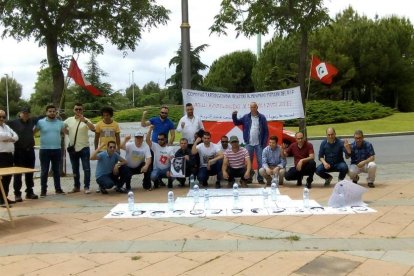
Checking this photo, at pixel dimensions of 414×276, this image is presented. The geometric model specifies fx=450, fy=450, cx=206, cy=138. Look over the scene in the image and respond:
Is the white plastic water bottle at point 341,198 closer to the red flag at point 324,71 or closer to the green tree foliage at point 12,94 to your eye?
the red flag at point 324,71

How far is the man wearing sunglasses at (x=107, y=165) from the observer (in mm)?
9086

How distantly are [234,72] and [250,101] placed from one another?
39941mm

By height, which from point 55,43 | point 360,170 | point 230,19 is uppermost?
point 230,19

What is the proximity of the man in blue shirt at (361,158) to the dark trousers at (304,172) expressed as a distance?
746 mm

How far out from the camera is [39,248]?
18.3 ft

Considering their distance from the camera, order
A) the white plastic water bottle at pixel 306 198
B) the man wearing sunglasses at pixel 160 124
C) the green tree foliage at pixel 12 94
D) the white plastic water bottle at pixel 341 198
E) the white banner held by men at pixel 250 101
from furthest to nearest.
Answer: the green tree foliage at pixel 12 94 < the white banner held by men at pixel 250 101 < the man wearing sunglasses at pixel 160 124 < the white plastic water bottle at pixel 306 198 < the white plastic water bottle at pixel 341 198

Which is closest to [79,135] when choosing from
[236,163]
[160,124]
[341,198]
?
[160,124]

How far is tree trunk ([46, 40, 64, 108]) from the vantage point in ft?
36.9

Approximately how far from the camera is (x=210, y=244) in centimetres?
547

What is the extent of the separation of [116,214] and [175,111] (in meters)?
25.0

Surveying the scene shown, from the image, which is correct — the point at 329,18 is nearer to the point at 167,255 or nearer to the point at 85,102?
the point at 167,255

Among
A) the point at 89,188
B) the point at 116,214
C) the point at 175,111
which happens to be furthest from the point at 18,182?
the point at 175,111

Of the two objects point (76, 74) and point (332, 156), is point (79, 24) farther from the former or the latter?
point (332, 156)

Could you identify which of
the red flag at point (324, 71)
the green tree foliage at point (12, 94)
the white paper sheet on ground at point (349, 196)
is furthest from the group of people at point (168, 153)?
the green tree foliage at point (12, 94)
